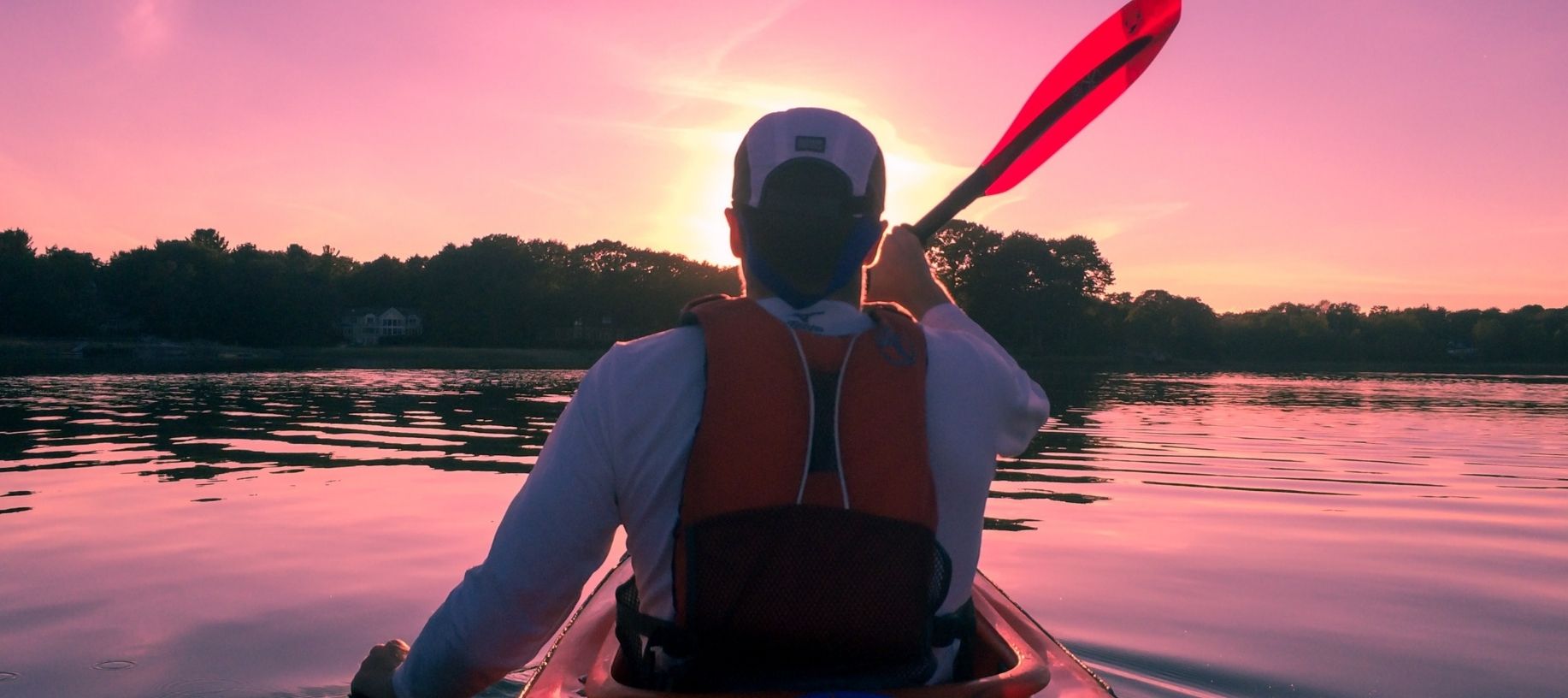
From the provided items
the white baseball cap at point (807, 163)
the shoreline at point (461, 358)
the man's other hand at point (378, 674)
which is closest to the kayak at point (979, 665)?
the man's other hand at point (378, 674)

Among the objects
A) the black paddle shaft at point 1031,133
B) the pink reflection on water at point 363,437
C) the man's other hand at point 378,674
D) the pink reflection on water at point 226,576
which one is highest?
the black paddle shaft at point 1031,133

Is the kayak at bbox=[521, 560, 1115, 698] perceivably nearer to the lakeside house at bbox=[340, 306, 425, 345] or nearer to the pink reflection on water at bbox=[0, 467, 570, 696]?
the pink reflection on water at bbox=[0, 467, 570, 696]

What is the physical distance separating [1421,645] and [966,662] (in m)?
3.36

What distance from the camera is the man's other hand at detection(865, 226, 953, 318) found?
2.23 m

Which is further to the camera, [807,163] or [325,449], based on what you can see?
[325,449]

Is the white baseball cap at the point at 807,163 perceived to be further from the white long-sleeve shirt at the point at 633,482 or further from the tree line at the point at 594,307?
the tree line at the point at 594,307

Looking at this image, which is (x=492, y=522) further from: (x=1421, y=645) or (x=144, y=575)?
(x=1421, y=645)

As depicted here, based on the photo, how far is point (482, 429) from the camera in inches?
540

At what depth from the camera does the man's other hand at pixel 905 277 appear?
2.23 meters

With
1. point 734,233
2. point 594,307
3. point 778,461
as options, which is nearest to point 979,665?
point 778,461

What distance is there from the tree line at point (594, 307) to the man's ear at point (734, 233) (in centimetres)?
7184

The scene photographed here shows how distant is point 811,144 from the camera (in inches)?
72.4

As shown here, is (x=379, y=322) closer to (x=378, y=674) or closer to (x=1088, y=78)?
(x=1088, y=78)

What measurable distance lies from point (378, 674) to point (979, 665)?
4.36 ft
